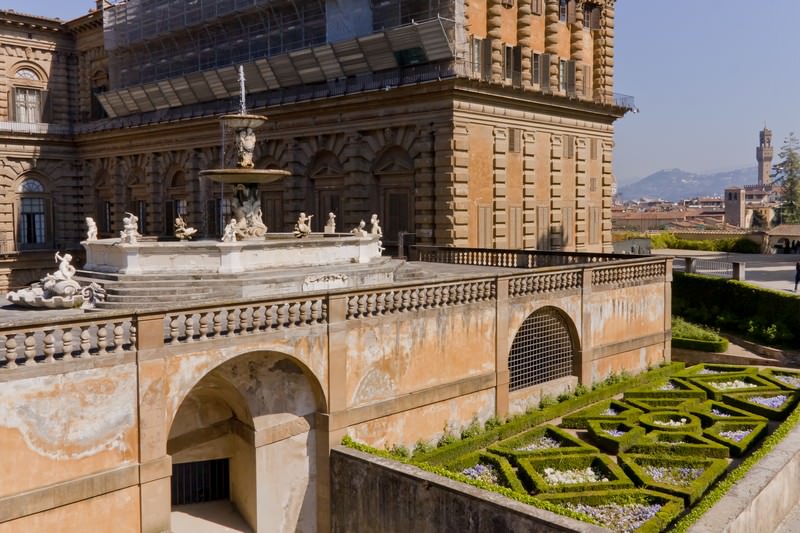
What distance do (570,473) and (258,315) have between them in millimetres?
7744

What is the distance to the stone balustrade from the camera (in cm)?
1185

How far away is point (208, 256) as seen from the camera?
760 inches

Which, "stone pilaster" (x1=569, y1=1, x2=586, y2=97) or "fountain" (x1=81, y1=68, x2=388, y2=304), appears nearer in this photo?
"fountain" (x1=81, y1=68, x2=388, y2=304)

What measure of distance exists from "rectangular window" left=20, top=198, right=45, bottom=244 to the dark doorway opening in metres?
39.9

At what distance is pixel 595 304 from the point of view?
897 inches

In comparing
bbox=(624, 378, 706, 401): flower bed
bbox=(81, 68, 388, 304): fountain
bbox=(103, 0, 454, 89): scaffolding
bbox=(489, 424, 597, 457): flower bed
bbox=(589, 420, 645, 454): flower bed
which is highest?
bbox=(103, 0, 454, 89): scaffolding

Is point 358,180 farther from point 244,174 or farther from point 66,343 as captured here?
point 66,343

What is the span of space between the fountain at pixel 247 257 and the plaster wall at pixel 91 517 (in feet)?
21.8

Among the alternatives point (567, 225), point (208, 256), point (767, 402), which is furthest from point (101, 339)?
point (567, 225)

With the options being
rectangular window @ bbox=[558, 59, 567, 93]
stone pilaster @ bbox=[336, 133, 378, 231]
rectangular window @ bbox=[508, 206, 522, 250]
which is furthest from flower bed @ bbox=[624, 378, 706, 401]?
rectangular window @ bbox=[558, 59, 567, 93]

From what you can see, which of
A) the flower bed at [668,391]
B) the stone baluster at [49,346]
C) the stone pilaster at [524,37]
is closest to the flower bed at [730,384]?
the flower bed at [668,391]

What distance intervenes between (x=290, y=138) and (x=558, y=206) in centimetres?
1336

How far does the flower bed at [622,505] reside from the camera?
571 inches

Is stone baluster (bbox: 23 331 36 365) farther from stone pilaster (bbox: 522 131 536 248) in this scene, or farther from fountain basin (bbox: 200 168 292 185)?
stone pilaster (bbox: 522 131 536 248)
